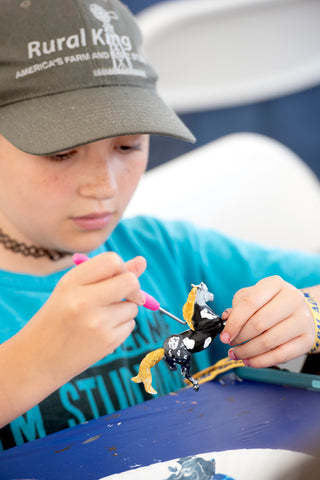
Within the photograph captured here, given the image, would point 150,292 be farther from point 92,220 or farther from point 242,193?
point 242,193

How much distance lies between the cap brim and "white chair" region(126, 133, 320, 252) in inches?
22.7

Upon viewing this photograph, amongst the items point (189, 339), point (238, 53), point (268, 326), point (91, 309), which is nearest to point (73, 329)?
point (91, 309)

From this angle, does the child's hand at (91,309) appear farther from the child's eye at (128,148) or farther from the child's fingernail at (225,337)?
the child's eye at (128,148)

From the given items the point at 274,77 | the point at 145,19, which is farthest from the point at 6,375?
the point at 274,77

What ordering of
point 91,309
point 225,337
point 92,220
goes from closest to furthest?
1. point 91,309
2. point 225,337
3. point 92,220

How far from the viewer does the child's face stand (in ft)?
2.17

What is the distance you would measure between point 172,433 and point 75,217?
264 mm

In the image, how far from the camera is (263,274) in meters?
0.87

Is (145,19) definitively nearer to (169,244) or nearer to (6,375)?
(169,244)

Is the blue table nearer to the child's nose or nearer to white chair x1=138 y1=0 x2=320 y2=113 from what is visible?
the child's nose

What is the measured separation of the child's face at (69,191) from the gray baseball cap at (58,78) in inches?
1.2

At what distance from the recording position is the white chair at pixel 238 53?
2209 millimetres

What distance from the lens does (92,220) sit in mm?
701

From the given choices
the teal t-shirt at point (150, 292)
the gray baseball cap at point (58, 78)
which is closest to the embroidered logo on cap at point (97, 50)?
the gray baseball cap at point (58, 78)
